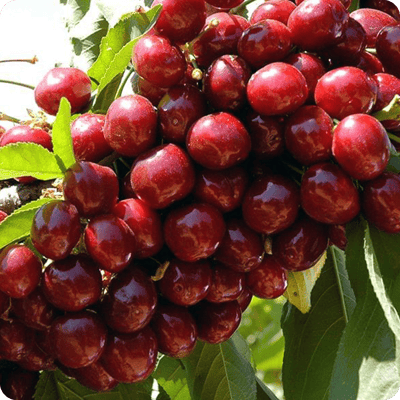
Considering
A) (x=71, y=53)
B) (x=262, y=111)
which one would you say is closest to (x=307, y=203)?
(x=262, y=111)

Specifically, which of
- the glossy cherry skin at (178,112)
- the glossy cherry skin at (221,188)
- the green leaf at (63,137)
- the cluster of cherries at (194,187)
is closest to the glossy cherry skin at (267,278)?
the cluster of cherries at (194,187)

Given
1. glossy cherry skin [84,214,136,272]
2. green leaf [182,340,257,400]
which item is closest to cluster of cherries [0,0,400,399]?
glossy cherry skin [84,214,136,272]

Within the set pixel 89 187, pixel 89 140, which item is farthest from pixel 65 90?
pixel 89 187

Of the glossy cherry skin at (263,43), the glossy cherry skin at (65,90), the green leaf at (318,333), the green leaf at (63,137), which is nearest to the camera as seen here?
the green leaf at (63,137)

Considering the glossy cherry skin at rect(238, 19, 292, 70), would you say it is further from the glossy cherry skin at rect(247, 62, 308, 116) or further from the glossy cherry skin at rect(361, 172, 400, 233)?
the glossy cherry skin at rect(361, 172, 400, 233)

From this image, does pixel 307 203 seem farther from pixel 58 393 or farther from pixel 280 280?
pixel 58 393

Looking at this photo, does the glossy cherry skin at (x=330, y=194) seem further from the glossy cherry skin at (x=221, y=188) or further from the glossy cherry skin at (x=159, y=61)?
the glossy cherry skin at (x=159, y=61)
